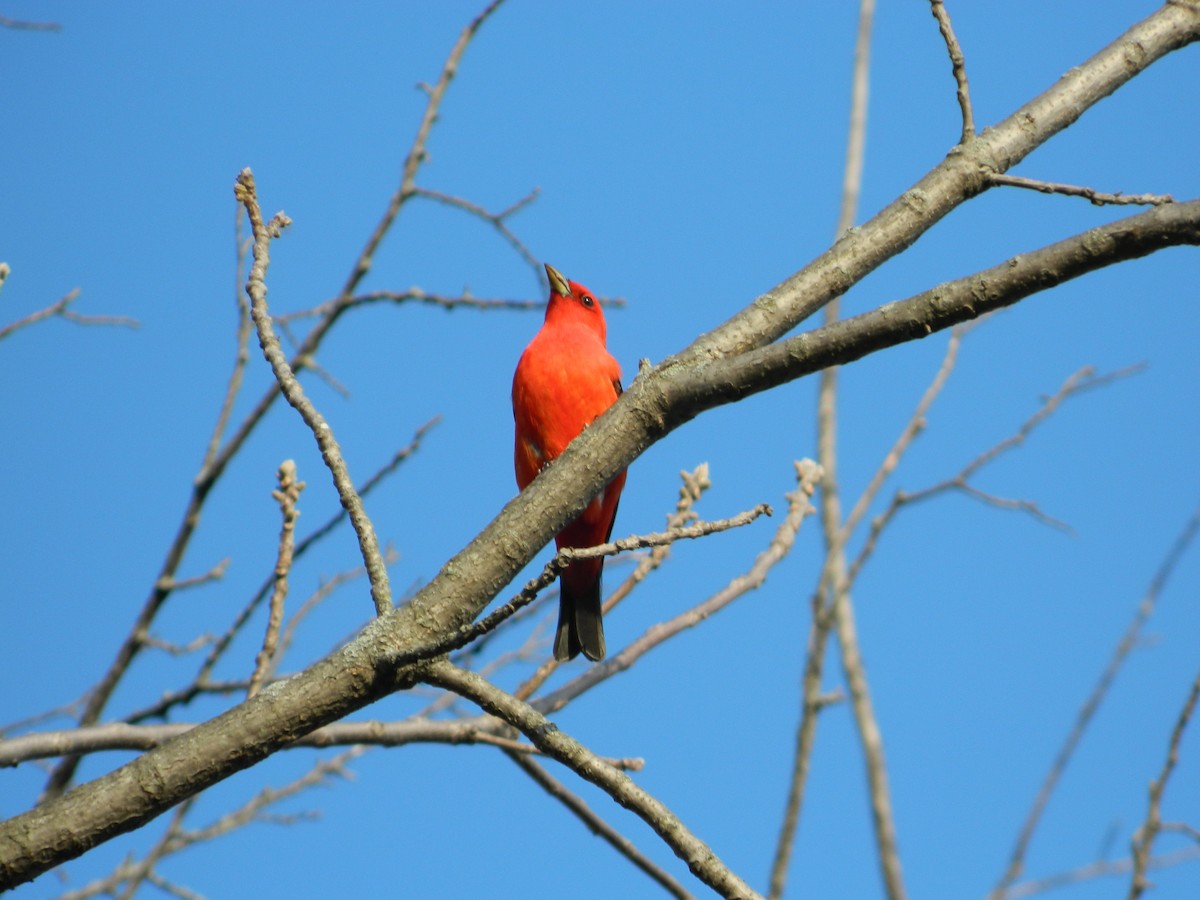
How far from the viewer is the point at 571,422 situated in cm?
479

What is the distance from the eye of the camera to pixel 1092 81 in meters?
2.67

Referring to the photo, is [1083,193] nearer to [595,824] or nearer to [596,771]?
[596,771]

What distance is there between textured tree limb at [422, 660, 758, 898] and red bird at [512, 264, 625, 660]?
2317 millimetres

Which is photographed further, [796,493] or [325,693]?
[796,493]

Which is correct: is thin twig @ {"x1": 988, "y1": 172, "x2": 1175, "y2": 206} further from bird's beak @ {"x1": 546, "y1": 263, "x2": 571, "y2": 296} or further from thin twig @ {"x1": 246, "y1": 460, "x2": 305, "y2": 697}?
bird's beak @ {"x1": 546, "y1": 263, "x2": 571, "y2": 296}

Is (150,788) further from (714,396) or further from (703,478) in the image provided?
(703,478)

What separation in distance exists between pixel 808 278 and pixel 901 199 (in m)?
0.28

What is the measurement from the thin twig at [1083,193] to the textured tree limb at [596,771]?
1.42m

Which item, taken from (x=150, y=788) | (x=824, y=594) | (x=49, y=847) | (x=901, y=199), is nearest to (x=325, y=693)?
(x=150, y=788)

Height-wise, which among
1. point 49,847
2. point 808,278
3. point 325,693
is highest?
point 808,278

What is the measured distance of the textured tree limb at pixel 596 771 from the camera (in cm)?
193

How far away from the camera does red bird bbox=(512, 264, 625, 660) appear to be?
4.50 meters

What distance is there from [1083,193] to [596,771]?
A: 146cm

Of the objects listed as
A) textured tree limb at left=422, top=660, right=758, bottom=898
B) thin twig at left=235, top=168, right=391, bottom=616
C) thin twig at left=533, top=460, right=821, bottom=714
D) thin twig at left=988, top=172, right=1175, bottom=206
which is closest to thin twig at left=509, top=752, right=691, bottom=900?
thin twig at left=533, top=460, right=821, bottom=714
